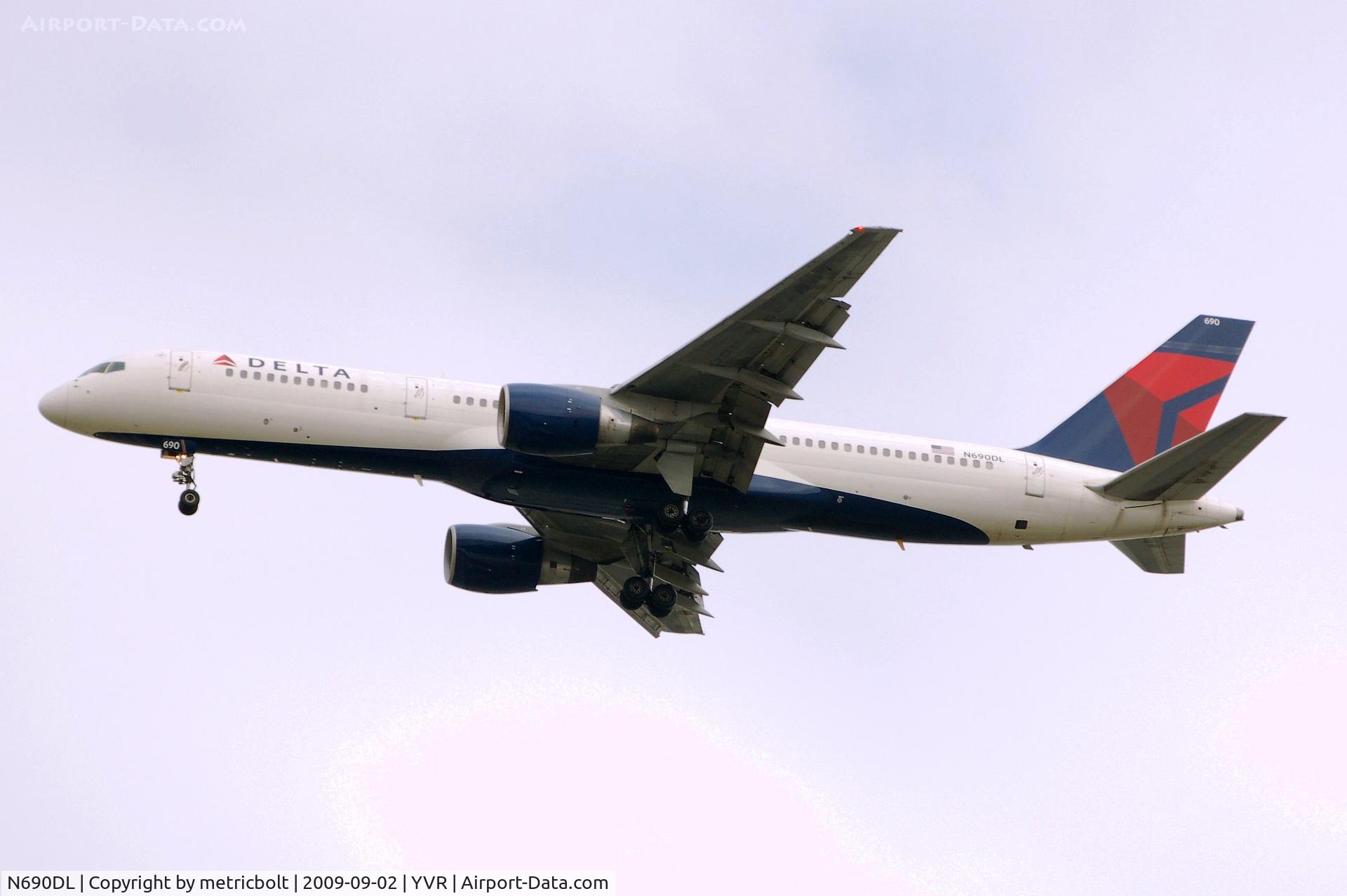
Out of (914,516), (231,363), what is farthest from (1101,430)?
(231,363)

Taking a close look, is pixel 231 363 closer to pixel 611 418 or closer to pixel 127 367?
pixel 127 367

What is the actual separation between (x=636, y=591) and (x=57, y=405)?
45.9 ft

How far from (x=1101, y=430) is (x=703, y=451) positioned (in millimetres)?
11506

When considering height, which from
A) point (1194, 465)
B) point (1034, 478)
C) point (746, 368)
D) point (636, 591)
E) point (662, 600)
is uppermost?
point (746, 368)

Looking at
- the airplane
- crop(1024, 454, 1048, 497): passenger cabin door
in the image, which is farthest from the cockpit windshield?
crop(1024, 454, 1048, 497): passenger cabin door

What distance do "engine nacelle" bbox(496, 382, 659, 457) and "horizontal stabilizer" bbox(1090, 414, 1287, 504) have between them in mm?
11761

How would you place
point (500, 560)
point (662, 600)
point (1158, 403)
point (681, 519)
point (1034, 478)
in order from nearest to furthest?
point (681, 519), point (1034, 478), point (662, 600), point (500, 560), point (1158, 403)

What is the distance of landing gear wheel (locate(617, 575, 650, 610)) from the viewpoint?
36.9 m

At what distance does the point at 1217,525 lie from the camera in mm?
36281

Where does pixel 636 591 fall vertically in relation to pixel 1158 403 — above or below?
below

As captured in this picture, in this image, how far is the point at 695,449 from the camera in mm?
33812

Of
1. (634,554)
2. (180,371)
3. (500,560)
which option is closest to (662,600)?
(634,554)

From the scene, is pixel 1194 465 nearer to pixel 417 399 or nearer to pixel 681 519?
pixel 681 519

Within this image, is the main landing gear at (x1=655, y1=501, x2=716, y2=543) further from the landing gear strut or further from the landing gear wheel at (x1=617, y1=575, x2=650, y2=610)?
the landing gear strut
